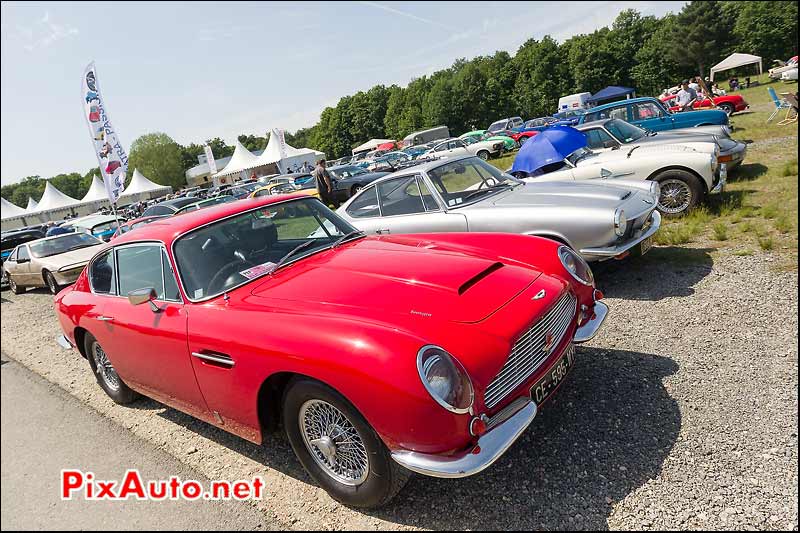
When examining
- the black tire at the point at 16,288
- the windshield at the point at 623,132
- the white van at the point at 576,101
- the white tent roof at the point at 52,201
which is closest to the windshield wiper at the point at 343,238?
the windshield at the point at 623,132

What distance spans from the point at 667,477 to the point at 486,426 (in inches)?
39.9

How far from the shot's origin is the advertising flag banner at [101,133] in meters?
14.4

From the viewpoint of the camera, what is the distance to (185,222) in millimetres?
3756

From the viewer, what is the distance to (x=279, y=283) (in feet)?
10.7

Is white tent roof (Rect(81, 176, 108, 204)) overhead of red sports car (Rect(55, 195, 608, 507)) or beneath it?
overhead

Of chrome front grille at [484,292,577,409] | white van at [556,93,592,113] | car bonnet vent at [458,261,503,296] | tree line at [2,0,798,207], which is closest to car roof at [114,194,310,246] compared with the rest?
car bonnet vent at [458,261,503,296]

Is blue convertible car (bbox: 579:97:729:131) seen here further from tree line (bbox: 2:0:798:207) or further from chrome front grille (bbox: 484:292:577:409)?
tree line (bbox: 2:0:798:207)

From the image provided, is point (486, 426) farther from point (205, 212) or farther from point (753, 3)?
point (753, 3)

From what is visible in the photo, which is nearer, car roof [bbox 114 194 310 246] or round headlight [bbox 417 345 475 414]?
round headlight [bbox 417 345 475 414]

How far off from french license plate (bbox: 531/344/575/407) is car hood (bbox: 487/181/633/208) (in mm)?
2660

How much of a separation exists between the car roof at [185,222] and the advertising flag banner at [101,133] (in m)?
12.2

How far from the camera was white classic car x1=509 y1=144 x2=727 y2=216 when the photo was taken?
23.5ft

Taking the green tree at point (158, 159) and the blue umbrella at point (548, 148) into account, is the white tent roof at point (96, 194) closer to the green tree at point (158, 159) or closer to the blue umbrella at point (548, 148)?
the green tree at point (158, 159)

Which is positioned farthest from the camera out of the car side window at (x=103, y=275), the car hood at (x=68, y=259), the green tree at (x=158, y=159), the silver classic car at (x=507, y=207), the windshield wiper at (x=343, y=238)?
the green tree at (x=158, y=159)
